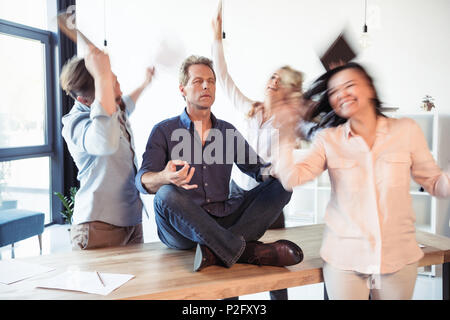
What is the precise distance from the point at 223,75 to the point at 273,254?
31.6 inches

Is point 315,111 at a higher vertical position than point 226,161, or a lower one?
higher

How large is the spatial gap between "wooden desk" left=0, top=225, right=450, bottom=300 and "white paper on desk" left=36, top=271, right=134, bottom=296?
22 millimetres

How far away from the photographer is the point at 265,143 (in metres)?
1.64

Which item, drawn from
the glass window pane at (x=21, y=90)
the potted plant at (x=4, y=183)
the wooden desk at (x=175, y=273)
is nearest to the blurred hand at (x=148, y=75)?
the wooden desk at (x=175, y=273)

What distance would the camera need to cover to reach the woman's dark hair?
1251 mm

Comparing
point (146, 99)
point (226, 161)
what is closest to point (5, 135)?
point (146, 99)

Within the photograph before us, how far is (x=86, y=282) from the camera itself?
1.30 m

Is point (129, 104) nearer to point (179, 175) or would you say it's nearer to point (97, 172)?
point (97, 172)

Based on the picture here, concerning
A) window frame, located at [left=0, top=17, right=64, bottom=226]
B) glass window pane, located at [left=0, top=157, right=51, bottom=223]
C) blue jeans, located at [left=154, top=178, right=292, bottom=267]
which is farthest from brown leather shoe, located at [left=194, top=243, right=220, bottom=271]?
glass window pane, located at [left=0, top=157, right=51, bottom=223]

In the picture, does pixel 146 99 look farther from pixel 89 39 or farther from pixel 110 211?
pixel 110 211

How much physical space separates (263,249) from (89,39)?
42.5 inches

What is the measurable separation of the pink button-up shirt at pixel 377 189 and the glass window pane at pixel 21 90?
1835 mm

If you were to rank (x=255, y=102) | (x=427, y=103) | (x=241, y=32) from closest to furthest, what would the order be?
(x=255, y=102), (x=241, y=32), (x=427, y=103)

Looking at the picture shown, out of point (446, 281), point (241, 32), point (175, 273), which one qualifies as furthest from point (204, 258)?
point (241, 32)
